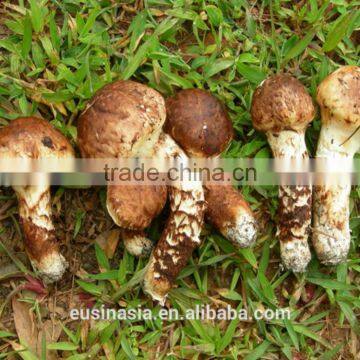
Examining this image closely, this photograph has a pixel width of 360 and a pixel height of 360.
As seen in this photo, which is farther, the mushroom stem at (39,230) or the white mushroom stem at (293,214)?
the white mushroom stem at (293,214)

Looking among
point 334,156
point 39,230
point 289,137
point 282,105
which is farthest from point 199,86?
point 39,230

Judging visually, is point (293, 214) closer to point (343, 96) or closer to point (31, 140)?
point (343, 96)

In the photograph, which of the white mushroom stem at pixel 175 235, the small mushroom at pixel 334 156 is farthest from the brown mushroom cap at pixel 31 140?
the small mushroom at pixel 334 156

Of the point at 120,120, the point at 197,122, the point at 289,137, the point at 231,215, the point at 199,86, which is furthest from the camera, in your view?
the point at 199,86

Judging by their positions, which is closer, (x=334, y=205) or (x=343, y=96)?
(x=343, y=96)

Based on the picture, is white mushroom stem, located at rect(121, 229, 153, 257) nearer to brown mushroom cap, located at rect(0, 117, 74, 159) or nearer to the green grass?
the green grass

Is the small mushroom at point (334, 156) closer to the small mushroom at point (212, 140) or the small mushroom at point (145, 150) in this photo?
the small mushroom at point (212, 140)

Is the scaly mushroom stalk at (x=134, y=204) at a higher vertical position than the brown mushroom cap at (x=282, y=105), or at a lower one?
lower
